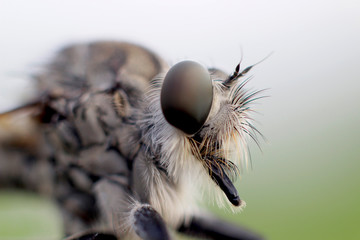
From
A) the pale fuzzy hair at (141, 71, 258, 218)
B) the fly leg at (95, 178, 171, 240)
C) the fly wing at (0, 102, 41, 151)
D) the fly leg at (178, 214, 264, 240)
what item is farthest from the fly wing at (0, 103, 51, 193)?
the fly leg at (178, 214, 264, 240)

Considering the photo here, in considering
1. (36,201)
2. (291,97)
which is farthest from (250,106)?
(291,97)

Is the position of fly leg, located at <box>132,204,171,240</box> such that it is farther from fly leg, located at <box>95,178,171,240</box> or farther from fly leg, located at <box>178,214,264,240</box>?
fly leg, located at <box>178,214,264,240</box>

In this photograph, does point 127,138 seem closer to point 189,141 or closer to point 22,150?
point 189,141

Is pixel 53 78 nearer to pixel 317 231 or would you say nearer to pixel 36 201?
pixel 36 201

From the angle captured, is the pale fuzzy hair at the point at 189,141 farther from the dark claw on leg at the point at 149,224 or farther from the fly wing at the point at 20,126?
the fly wing at the point at 20,126

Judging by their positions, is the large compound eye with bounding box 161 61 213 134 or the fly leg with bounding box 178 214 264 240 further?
the fly leg with bounding box 178 214 264 240
